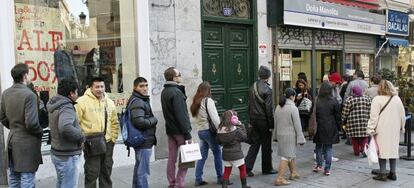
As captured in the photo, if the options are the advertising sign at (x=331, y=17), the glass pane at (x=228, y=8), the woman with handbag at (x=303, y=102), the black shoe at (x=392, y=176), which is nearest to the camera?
the black shoe at (x=392, y=176)

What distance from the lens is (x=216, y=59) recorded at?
9.49m

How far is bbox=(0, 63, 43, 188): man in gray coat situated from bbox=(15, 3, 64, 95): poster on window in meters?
2.04

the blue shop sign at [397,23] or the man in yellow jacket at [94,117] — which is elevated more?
the blue shop sign at [397,23]

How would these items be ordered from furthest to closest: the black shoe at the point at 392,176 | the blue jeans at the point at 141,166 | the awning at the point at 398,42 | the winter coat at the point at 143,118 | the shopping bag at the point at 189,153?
the awning at the point at 398,42, the black shoe at the point at 392,176, the shopping bag at the point at 189,153, the blue jeans at the point at 141,166, the winter coat at the point at 143,118

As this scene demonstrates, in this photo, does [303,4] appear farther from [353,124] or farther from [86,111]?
[86,111]

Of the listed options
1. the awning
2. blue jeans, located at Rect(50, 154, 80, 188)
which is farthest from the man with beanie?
the awning

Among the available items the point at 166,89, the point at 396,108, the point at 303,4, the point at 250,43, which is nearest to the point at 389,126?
the point at 396,108

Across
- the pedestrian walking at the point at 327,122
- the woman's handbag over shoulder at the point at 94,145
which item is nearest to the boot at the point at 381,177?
the pedestrian walking at the point at 327,122

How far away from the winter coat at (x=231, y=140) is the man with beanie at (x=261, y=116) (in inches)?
36.2

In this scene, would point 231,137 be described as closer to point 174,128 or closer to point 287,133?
point 174,128

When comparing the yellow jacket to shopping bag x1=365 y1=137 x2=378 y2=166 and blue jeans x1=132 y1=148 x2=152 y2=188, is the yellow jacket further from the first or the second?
shopping bag x1=365 y1=137 x2=378 y2=166

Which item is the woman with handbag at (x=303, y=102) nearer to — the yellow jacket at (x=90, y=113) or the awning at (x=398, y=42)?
the yellow jacket at (x=90, y=113)

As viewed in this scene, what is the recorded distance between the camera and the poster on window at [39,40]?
6812 mm

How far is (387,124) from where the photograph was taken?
264 inches
